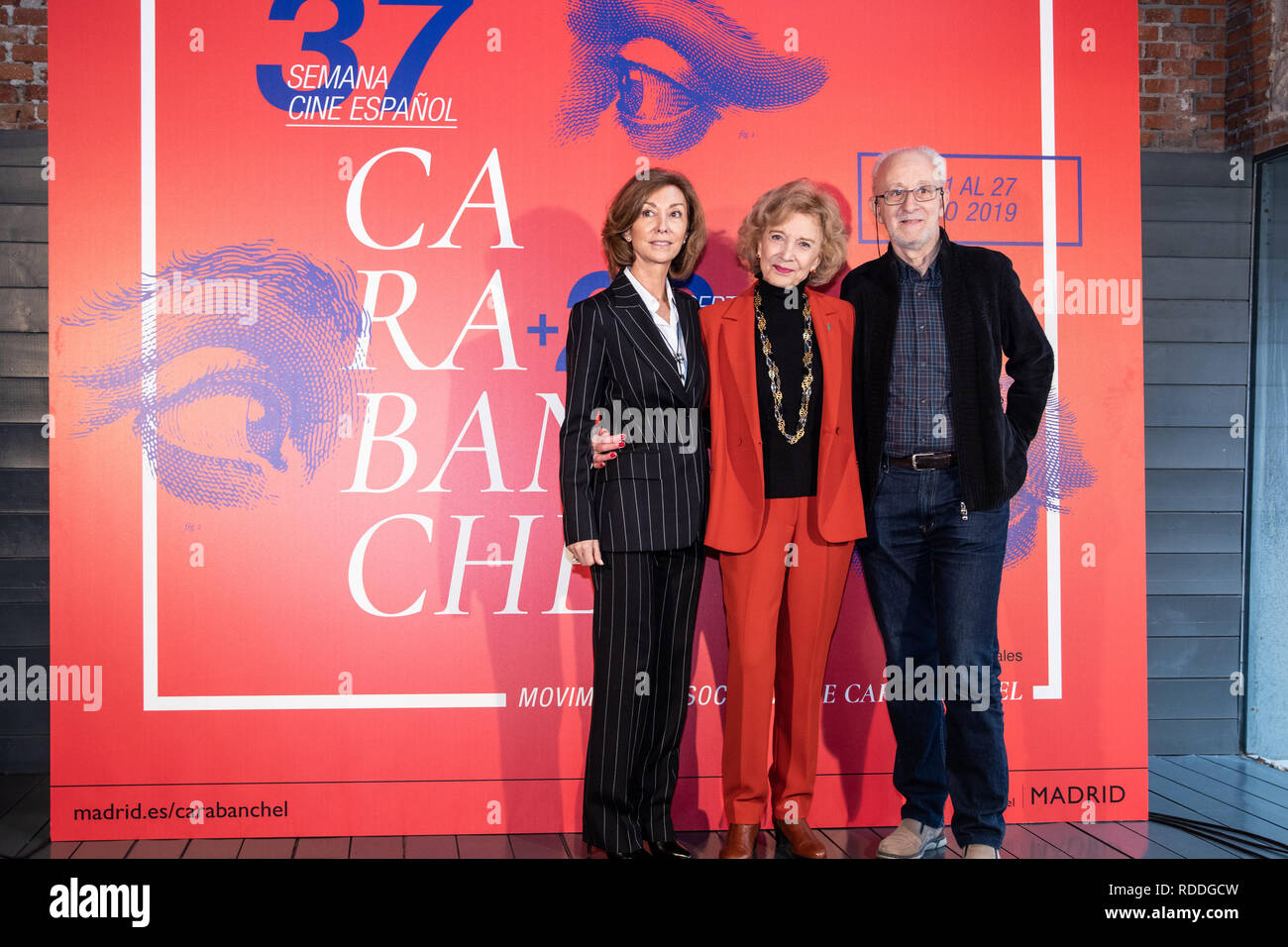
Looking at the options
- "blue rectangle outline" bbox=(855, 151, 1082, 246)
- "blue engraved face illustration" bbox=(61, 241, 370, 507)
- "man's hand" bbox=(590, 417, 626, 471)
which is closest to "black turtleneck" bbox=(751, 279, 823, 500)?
"man's hand" bbox=(590, 417, 626, 471)

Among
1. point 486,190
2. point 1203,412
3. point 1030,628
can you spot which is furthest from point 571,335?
point 1203,412

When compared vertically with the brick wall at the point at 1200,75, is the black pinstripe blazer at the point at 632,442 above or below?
below

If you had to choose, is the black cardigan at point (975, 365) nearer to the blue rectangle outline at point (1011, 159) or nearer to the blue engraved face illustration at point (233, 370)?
the blue rectangle outline at point (1011, 159)

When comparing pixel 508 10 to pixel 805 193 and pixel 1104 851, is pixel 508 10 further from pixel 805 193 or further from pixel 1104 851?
pixel 1104 851

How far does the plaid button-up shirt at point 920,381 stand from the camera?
2975 millimetres

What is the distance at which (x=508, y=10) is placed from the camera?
3408mm

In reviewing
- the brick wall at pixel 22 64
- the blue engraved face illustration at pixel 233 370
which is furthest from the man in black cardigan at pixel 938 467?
the brick wall at pixel 22 64

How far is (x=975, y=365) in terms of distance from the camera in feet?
9.62

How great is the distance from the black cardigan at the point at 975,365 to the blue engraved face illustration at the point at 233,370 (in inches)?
63.7

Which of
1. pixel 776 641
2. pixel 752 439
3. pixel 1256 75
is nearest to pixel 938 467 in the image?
pixel 752 439

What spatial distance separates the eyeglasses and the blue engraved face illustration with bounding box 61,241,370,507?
1.70 meters

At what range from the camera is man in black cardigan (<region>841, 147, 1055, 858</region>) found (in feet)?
9.62

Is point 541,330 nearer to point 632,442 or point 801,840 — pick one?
point 632,442

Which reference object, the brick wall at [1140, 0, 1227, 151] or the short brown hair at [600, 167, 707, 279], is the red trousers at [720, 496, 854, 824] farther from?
the brick wall at [1140, 0, 1227, 151]
